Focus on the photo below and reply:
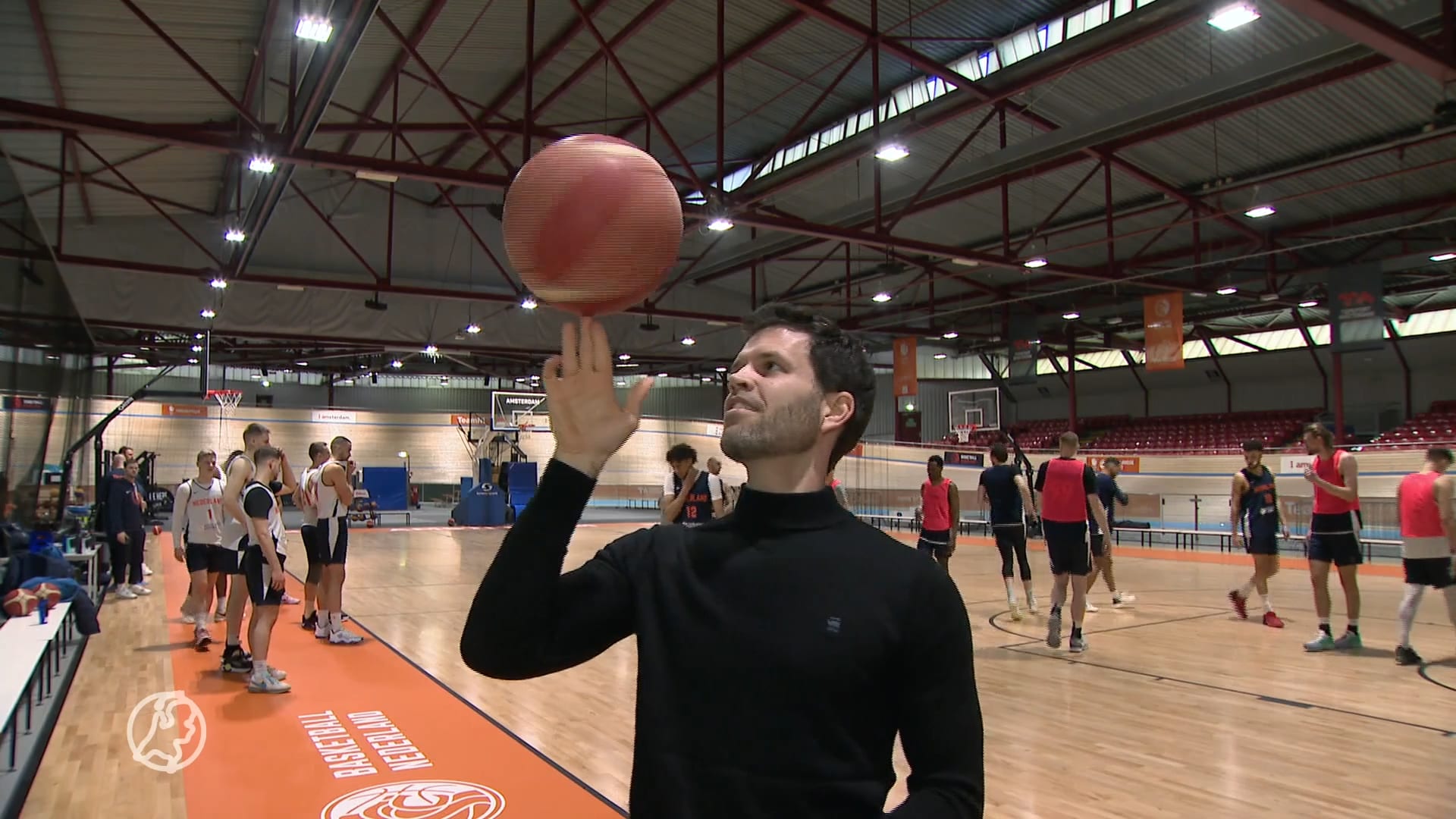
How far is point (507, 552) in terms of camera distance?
1.23 metres

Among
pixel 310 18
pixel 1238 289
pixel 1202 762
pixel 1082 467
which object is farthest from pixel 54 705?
pixel 1238 289

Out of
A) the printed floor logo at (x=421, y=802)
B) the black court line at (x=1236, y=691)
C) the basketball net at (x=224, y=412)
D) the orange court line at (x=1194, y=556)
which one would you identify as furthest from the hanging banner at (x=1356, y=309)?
the basketball net at (x=224, y=412)

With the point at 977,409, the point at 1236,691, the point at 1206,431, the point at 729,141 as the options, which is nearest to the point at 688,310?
the point at 729,141

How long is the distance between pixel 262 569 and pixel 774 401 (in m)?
5.74

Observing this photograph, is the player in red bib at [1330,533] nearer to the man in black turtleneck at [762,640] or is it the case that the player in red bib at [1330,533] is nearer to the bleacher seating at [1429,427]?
the man in black turtleneck at [762,640]

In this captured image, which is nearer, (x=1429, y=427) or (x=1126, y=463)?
(x=1126, y=463)

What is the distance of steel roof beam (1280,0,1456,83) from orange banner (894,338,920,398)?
12.8 m

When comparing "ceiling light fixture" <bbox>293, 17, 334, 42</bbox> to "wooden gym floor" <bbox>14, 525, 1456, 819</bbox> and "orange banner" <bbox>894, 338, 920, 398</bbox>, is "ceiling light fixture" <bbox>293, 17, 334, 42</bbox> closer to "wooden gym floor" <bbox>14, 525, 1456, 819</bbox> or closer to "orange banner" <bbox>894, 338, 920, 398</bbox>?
"wooden gym floor" <bbox>14, 525, 1456, 819</bbox>

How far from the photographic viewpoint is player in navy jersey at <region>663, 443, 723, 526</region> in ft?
25.2

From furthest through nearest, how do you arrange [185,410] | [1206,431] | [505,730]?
[185,410] < [1206,431] < [505,730]

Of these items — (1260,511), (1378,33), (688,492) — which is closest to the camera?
(1378,33)

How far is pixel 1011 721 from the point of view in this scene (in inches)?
203

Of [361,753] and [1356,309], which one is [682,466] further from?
[1356,309]

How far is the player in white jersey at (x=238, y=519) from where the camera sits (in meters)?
6.08
